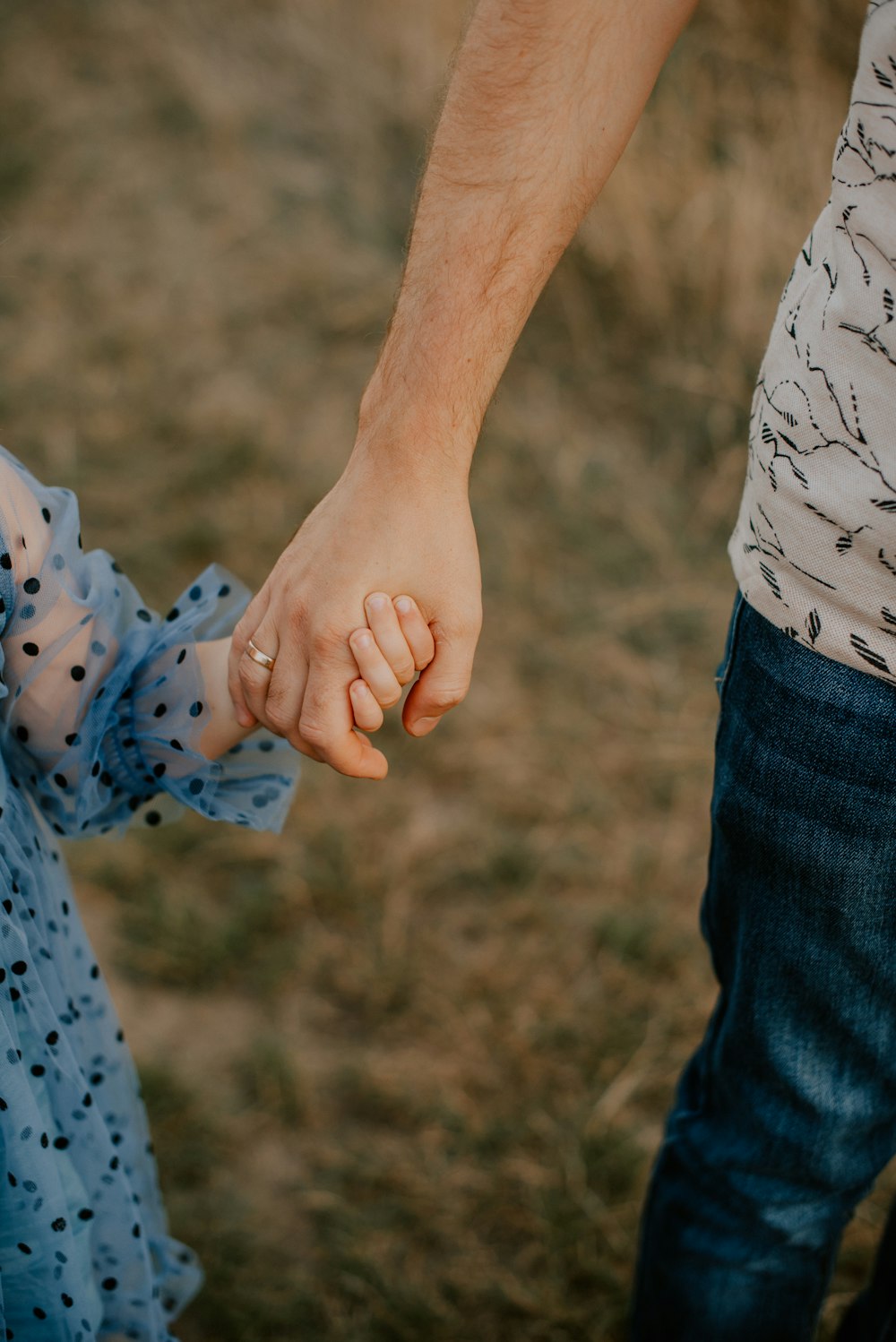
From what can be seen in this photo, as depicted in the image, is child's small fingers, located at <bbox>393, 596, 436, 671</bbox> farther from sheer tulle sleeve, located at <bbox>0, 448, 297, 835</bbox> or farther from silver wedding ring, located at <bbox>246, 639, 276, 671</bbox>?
sheer tulle sleeve, located at <bbox>0, 448, 297, 835</bbox>

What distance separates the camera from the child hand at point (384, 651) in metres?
1.05

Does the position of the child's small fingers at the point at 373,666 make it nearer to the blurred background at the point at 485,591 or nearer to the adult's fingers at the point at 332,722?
the adult's fingers at the point at 332,722

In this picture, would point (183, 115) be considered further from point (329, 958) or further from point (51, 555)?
point (51, 555)

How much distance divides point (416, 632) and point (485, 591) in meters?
2.00

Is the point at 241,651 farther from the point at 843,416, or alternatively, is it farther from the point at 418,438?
the point at 843,416

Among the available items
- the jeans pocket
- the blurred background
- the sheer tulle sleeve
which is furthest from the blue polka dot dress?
the blurred background

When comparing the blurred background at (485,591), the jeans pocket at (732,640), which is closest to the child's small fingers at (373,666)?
the jeans pocket at (732,640)

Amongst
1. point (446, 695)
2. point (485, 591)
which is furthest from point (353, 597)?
point (485, 591)

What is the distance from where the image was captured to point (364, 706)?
108cm

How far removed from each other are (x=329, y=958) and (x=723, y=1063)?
1.15 meters

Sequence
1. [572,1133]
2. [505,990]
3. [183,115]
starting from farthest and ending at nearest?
[183,115] < [505,990] < [572,1133]

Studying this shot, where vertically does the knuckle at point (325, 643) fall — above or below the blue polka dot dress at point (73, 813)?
above

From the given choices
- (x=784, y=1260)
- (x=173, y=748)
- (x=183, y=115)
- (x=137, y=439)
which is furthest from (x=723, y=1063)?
(x=183, y=115)

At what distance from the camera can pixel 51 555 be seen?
1.08 metres
